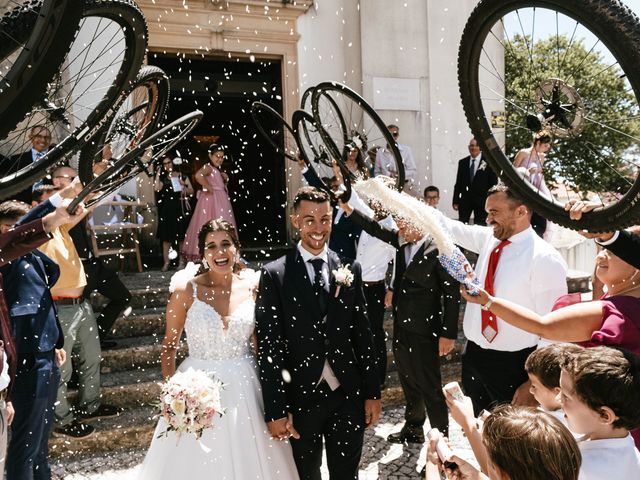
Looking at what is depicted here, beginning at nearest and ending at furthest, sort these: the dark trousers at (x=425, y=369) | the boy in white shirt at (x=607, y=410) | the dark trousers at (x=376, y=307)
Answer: the boy in white shirt at (x=607, y=410) < the dark trousers at (x=425, y=369) < the dark trousers at (x=376, y=307)

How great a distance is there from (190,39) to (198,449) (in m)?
8.25

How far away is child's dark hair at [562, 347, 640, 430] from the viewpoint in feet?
6.57

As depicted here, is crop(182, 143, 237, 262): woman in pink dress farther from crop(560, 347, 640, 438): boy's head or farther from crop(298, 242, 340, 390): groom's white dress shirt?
crop(560, 347, 640, 438): boy's head

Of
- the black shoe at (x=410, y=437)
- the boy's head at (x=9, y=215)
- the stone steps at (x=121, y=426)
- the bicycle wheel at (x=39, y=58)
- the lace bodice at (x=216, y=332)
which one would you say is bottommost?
the black shoe at (x=410, y=437)

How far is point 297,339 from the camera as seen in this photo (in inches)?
126

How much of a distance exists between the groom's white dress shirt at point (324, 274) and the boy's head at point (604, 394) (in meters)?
1.42

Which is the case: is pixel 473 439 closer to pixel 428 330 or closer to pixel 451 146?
pixel 428 330

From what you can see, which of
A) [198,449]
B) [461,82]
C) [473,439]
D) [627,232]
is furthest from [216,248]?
[627,232]

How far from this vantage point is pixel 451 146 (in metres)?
11.4

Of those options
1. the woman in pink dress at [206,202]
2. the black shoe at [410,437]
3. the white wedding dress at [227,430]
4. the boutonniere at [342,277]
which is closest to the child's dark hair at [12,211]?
the white wedding dress at [227,430]

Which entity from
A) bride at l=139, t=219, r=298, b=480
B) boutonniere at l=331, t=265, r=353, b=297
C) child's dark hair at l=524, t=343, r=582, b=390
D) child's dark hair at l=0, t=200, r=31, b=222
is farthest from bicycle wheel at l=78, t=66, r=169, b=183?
child's dark hair at l=524, t=343, r=582, b=390

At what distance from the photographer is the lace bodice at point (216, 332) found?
11.6 feet

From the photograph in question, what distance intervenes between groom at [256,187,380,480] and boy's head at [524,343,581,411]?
1064 millimetres

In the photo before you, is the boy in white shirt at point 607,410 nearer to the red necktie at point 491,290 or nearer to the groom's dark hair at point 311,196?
the red necktie at point 491,290
